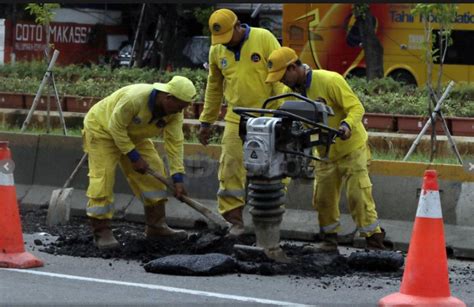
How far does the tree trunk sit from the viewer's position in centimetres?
2866

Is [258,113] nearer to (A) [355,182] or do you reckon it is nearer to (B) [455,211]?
(A) [355,182]

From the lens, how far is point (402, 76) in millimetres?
29719

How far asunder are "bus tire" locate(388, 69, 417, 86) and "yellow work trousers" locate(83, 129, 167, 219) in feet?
63.9

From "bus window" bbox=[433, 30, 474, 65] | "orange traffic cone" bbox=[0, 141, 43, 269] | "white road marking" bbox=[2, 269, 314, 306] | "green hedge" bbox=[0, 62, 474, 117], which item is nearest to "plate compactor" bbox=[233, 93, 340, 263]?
"white road marking" bbox=[2, 269, 314, 306]

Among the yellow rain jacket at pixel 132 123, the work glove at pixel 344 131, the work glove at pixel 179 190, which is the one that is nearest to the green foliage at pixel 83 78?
the yellow rain jacket at pixel 132 123

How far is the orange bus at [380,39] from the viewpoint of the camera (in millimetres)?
29266

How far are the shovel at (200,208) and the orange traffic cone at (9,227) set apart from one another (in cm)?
141

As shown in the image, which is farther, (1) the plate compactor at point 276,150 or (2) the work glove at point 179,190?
(2) the work glove at point 179,190

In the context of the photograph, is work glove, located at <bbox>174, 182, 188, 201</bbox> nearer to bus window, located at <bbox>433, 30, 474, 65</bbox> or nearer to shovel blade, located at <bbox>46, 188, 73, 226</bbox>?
shovel blade, located at <bbox>46, 188, 73, 226</bbox>

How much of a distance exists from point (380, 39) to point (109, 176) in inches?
842

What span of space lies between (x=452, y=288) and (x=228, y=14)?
3207 mm

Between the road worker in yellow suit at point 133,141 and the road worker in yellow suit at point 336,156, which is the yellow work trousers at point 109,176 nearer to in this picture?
the road worker in yellow suit at point 133,141

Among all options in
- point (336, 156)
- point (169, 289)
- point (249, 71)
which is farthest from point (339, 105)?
point (169, 289)

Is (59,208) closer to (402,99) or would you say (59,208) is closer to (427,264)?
(427,264)
